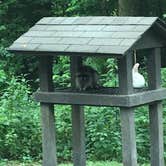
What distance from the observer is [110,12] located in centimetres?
1633

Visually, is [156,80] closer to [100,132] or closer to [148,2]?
[100,132]

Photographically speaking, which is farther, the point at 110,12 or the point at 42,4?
the point at 42,4

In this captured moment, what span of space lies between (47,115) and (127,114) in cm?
108

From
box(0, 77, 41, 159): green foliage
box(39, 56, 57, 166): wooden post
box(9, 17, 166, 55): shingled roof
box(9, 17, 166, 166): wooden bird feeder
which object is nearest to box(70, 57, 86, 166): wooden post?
box(9, 17, 166, 166): wooden bird feeder

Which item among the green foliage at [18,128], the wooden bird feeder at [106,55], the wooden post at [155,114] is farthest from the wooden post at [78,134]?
the green foliage at [18,128]

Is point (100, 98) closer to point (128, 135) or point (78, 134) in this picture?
point (128, 135)

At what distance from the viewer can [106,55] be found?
659 cm

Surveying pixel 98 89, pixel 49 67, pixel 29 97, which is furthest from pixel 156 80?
pixel 29 97

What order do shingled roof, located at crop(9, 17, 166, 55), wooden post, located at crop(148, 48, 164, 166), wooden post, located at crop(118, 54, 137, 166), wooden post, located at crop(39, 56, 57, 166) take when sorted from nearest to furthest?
shingled roof, located at crop(9, 17, 166, 55) → wooden post, located at crop(118, 54, 137, 166) → wooden post, located at crop(148, 48, 164, 166) → wooden post, located at crop(39, 56, 57, 166)

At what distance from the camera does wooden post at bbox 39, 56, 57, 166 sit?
24.3 feet

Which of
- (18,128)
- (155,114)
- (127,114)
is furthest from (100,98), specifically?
(18,128)

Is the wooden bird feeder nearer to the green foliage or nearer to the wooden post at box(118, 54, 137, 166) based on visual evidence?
the wooden post at box(118, 54, 137, 166)

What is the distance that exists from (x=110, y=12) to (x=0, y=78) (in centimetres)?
569

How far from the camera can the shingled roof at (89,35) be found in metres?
6.70
